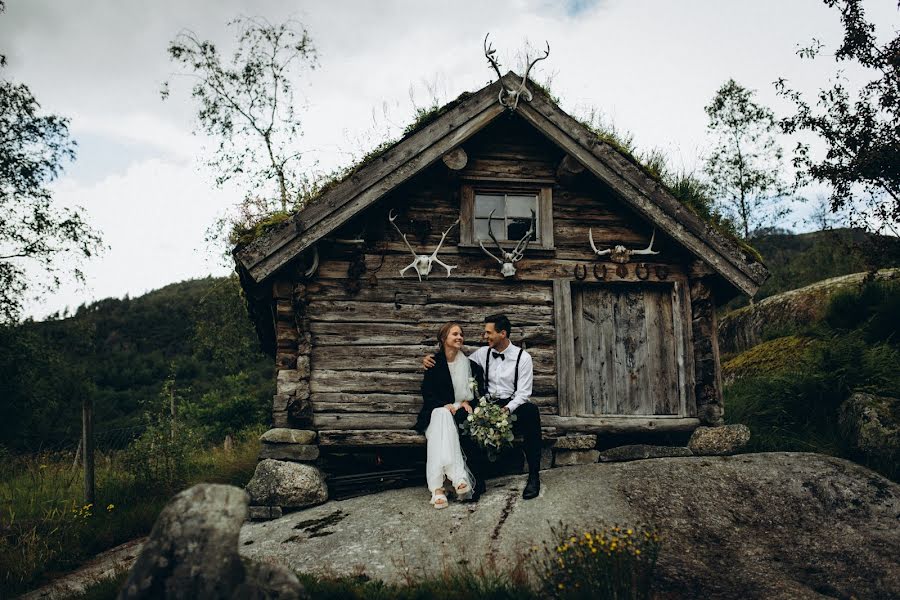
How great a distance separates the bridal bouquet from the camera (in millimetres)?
6945

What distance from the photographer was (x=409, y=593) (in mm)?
4684

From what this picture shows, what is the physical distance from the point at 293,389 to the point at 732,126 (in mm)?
20705

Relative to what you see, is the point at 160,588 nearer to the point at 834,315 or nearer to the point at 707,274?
the point at 707,274

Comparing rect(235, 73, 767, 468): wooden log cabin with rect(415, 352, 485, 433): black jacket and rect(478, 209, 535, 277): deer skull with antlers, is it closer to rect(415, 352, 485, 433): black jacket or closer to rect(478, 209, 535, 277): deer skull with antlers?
rect(478, 209, 535, 277): deer skull with antlers

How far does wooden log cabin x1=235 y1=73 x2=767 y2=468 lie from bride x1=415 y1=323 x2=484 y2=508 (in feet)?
2.20

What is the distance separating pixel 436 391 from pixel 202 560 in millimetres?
3963

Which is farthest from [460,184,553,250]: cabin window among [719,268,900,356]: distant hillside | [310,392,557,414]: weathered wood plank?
[719,268,900,356]: distant hillside

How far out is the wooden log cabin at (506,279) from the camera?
7.93 metres

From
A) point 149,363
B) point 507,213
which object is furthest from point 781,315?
point 149,363

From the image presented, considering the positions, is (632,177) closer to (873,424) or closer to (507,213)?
(507,213)

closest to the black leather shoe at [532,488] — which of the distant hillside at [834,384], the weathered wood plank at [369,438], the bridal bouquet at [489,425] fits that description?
the bridal bouquet at [489,425]

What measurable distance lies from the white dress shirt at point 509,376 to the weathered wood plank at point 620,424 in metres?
1.04

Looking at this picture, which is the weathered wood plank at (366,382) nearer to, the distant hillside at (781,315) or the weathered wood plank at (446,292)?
the weathered wood plank at (446,292)

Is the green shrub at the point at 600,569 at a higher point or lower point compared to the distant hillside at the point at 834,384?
lower
